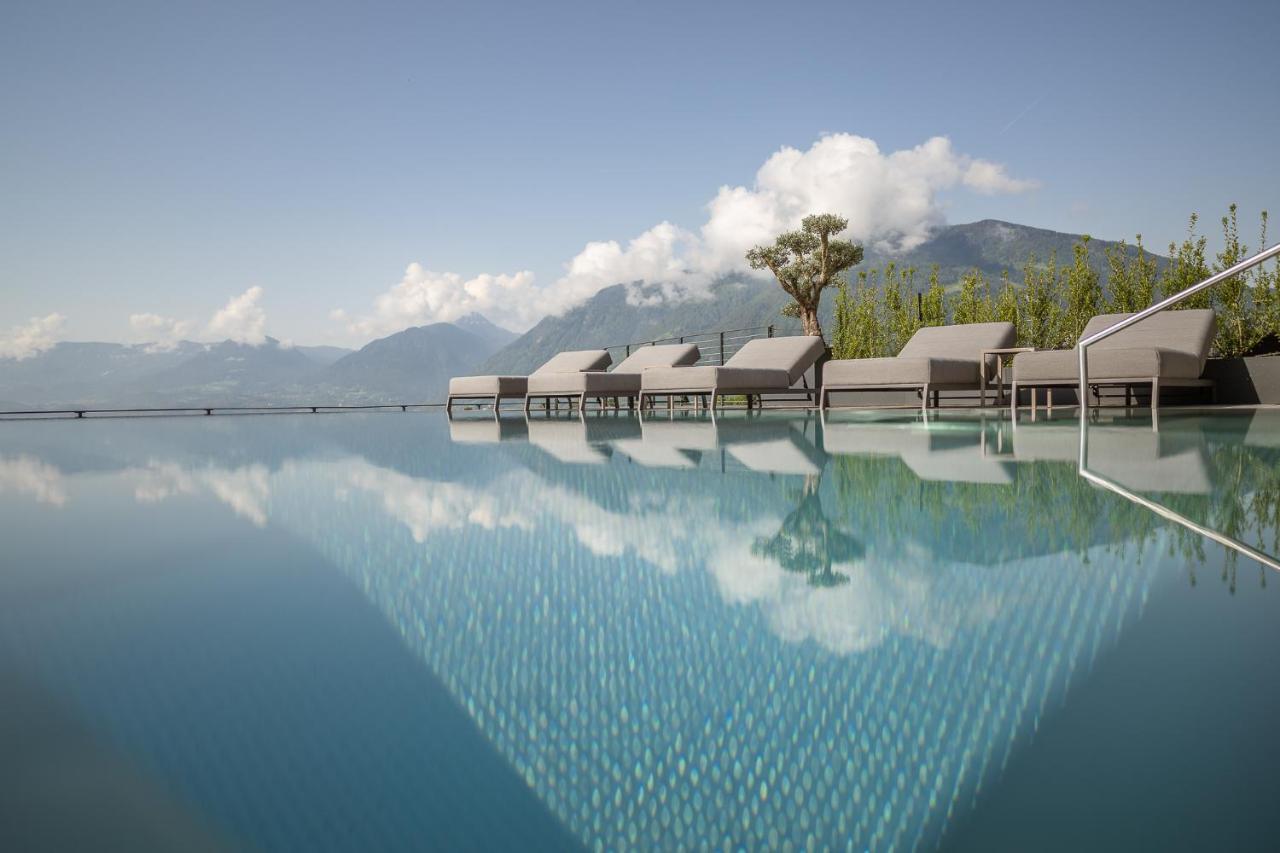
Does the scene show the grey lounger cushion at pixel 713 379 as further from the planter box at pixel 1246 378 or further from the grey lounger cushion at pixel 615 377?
the planter box at pixel 1246 378

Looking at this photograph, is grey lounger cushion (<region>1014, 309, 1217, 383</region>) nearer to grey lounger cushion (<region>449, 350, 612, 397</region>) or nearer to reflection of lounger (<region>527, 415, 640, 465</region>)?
reflection of lounger (<region>527, 415, 640, 465</region>)

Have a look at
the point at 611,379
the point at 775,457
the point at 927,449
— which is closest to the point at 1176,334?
the point at 927,449

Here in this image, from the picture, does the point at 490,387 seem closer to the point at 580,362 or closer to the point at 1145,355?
the point at 580,362

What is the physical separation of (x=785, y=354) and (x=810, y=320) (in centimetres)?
1127

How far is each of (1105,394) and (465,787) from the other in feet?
35.9

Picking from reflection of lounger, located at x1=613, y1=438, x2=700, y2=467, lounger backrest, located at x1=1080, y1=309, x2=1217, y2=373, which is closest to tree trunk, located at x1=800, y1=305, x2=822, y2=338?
lounger backrest, located at x1=1080, y1=309, x2=1217, y2=373

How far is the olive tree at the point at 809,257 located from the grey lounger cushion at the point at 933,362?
461 inches

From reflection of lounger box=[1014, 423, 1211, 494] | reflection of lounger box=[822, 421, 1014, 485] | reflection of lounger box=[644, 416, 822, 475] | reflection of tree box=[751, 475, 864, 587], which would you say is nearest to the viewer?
reflection of tree box=[751, 475, 864, 587]

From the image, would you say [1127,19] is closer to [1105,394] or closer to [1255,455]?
[1105,394]

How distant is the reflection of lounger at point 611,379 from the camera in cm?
977

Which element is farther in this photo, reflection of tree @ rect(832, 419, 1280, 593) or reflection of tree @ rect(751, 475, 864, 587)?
reflection of tree @ rect(832, 419, 1280, 593)

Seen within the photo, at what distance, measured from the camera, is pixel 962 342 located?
8766 mm

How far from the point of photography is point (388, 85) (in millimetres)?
18734

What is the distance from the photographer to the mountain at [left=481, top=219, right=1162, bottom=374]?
11049 cm
